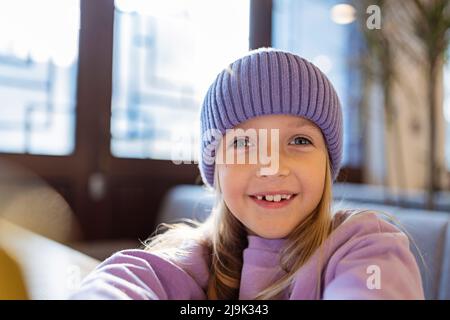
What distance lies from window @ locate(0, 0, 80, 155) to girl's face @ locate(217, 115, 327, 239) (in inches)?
55.5

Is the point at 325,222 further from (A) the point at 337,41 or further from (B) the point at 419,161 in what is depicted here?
(B) the point at 419,161

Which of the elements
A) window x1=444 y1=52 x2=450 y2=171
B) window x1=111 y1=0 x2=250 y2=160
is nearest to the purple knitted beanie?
window x1=111 y1=0 x2=250 y2=160

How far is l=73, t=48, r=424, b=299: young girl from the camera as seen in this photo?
1.75ft

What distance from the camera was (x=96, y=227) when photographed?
237 centimetres

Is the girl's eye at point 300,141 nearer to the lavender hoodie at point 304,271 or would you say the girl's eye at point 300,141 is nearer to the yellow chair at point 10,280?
the lavender hoodie at point 304,271

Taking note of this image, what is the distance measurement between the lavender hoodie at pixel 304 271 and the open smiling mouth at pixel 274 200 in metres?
0.06

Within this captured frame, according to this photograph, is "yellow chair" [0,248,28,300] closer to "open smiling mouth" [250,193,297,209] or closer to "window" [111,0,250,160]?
"open smiling mouth" [250,193,297,209]

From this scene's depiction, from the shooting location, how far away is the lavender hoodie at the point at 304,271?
0.46 metres

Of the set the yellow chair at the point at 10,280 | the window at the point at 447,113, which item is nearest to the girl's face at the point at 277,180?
the yellow chair at the point at 10,280

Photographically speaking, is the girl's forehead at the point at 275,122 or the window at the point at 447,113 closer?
the girl's forehead at the point at 275,122

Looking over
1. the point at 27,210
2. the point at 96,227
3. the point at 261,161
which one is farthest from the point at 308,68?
the point at 96,227

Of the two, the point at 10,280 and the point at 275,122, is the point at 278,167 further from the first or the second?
the point at 10,280

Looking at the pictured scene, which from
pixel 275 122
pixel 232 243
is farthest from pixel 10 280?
pixel 275 122

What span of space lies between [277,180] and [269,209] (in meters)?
0.04
